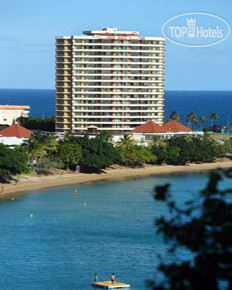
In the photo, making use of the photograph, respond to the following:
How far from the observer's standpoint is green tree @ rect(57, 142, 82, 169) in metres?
110

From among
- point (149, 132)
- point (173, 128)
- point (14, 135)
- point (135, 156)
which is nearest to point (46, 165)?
point (135, 156)

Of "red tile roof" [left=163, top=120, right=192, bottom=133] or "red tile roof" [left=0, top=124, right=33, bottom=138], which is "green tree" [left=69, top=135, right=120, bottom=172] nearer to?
"red tile roof" [left=0, top=124, right=33, bottom=138]

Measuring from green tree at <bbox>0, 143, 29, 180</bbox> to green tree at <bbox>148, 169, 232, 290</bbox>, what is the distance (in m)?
79.9

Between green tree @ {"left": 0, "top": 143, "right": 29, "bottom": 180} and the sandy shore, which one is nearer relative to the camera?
green tree @ {"left": 0, "top": 143, "right": 29, "bottom": 180}

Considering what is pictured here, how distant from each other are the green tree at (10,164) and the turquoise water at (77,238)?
11.1ft

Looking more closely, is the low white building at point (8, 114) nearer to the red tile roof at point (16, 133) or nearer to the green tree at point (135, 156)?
the red tile roof at point (16, 133)

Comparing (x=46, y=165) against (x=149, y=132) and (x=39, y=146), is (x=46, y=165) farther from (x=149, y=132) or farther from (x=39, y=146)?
(x=149, y=132)

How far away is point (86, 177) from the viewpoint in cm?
10981

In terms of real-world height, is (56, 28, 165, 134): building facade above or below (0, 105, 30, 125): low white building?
above

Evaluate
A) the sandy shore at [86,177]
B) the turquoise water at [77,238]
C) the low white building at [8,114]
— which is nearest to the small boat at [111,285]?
the turquoise water at [77,238]

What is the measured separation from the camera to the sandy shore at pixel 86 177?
9750 centimetres

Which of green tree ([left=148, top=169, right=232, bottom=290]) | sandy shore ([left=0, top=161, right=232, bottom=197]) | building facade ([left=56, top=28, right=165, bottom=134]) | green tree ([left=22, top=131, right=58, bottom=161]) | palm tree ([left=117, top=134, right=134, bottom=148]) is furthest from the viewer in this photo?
building facade ([left=56, top=28, right=165, bottom=134])

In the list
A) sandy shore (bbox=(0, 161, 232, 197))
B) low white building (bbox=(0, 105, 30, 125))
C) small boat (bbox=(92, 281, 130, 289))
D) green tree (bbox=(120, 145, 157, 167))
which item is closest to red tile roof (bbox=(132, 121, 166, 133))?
sandy shore (bbox=(0, 161, 232, 197))

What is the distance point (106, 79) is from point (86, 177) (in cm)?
2731
